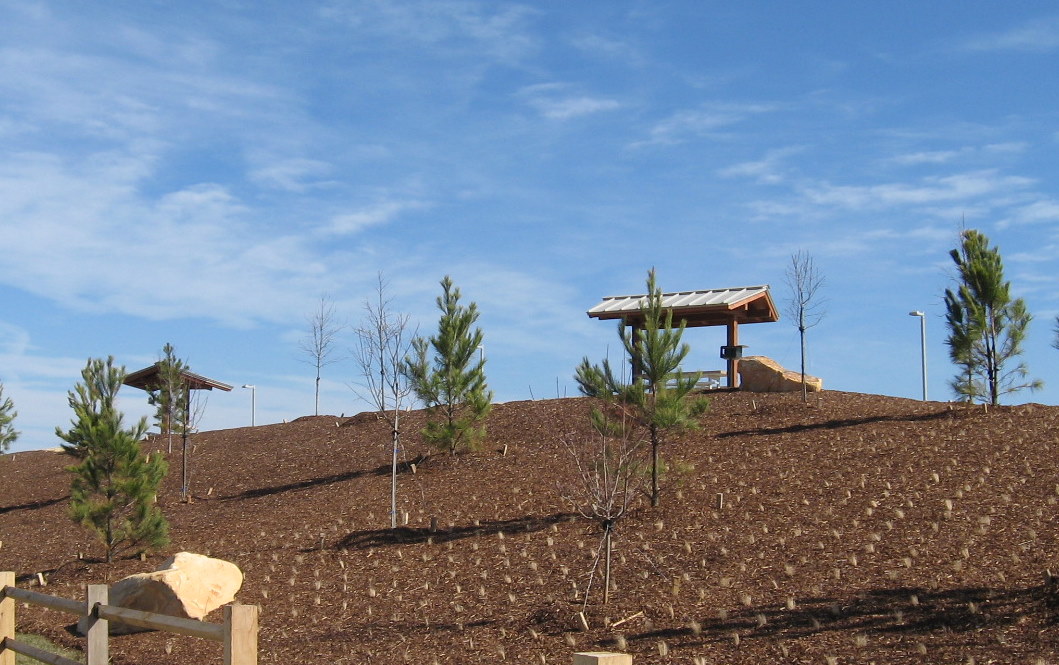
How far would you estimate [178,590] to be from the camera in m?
11.4

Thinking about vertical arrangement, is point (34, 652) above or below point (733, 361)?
below

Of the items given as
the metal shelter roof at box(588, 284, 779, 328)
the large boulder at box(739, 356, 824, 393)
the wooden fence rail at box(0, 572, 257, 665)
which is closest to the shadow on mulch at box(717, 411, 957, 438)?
the large boulder at box(739, 356, 824, 393)

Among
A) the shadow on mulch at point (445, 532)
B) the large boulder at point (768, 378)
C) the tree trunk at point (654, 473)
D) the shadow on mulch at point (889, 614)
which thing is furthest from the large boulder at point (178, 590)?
the large boulder at point (768, 378)

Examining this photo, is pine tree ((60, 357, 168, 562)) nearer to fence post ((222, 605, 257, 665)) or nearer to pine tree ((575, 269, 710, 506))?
pine tree ((575, 269, 710, 506))

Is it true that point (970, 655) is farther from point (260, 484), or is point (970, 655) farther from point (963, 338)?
point (260, 484)

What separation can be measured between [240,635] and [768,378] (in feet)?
65.6

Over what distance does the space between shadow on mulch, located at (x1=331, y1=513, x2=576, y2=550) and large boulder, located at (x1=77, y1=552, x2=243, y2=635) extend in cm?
227

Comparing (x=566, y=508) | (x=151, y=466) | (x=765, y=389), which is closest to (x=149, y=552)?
(x=151, y=466)

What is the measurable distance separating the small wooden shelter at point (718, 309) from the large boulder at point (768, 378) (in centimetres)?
52

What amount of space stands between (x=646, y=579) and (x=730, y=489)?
409cm

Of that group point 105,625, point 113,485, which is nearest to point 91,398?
point 113,485

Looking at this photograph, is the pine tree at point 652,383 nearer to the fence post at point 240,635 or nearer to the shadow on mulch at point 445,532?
the shadow on mulch at point 445,532

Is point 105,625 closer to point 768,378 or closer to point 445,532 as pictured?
point 445,532

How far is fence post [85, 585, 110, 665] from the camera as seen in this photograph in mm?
7055
